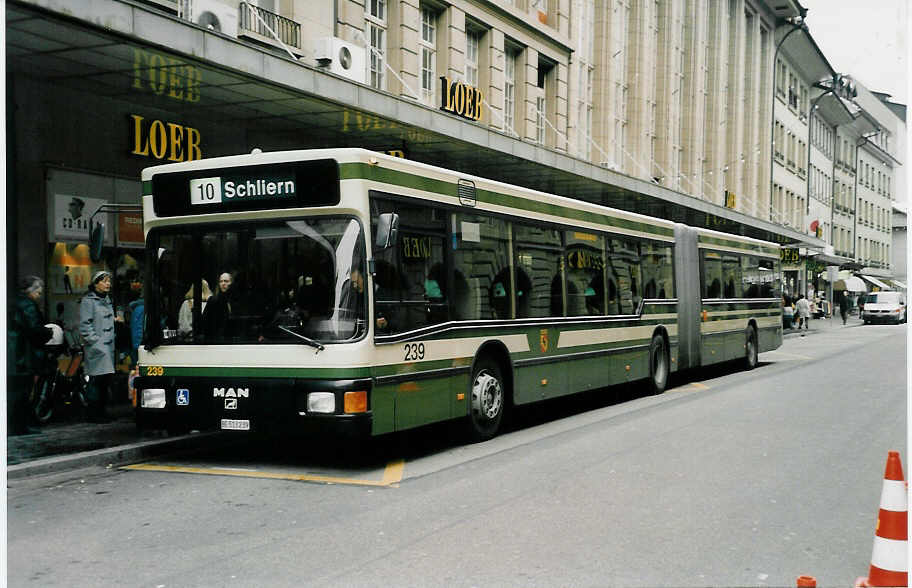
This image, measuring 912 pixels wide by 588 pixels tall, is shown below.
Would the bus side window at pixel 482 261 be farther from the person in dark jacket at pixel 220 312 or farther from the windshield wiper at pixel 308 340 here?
the person in dark jacket at pixel 220 312

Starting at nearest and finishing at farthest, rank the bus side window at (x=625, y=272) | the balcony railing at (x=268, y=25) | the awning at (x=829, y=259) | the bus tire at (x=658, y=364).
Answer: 1. the bus side window at (x=625, y=272)
2. the balcony railing at (x=268, y=25)
3. the bus tire at (x=658, y=364)
4. the awning at (x=829, y=259)

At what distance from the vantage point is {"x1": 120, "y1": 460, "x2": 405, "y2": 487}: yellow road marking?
851 centimetres

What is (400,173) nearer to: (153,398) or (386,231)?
(386,231)

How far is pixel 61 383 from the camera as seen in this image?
494 inches

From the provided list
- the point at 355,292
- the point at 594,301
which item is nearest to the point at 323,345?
the point at 355,292

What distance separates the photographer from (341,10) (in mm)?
18641

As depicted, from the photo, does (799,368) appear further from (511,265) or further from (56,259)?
(56,259)

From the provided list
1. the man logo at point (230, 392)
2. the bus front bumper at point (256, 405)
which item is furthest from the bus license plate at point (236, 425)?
the man logo at point (230, 392)

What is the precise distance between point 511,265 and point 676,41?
33145mm

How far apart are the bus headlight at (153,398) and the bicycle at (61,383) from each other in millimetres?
2925

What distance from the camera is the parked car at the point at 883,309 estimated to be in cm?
5659

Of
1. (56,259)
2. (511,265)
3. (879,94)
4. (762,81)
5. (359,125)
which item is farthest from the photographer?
(879,94)

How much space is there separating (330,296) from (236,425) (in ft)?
4.75

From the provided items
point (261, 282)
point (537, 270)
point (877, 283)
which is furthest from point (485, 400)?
point (877, 283)
